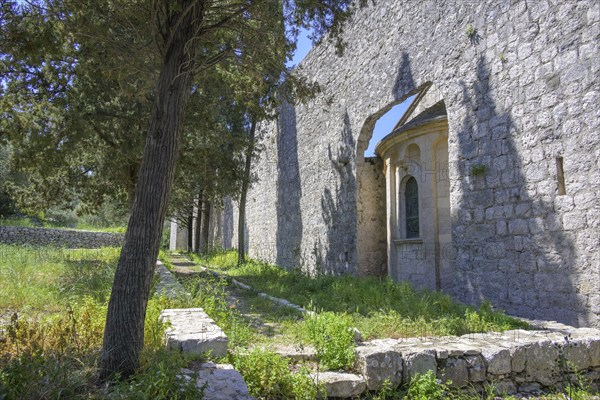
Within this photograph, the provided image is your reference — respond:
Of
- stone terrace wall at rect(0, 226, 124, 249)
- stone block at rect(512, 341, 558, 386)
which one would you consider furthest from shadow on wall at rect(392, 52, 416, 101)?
stone terrace wall at rect(0, 226, 124, 249)

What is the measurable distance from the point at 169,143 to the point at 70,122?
861 centimetres

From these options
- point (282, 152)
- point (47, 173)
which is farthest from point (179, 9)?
point (282, 152)

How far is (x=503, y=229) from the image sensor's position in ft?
22.5

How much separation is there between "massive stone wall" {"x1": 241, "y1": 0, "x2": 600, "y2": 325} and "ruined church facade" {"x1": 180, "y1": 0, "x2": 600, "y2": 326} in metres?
0.02

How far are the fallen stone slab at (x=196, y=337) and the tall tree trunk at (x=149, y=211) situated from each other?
48cm

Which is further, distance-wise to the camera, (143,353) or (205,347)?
(205,347)

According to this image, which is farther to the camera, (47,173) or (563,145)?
(47,173)

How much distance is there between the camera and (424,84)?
29.0ft

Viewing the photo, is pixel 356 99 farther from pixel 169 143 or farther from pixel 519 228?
pixel 169 143

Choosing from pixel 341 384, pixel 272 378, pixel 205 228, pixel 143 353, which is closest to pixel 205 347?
pixel 143 353

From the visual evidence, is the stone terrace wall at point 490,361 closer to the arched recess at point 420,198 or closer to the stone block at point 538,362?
the stone block at point 538,362

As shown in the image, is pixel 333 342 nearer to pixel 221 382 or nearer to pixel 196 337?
pixel 196 337

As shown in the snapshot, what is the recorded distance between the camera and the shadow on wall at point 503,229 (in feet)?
19.7

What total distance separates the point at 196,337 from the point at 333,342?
1356 mm
